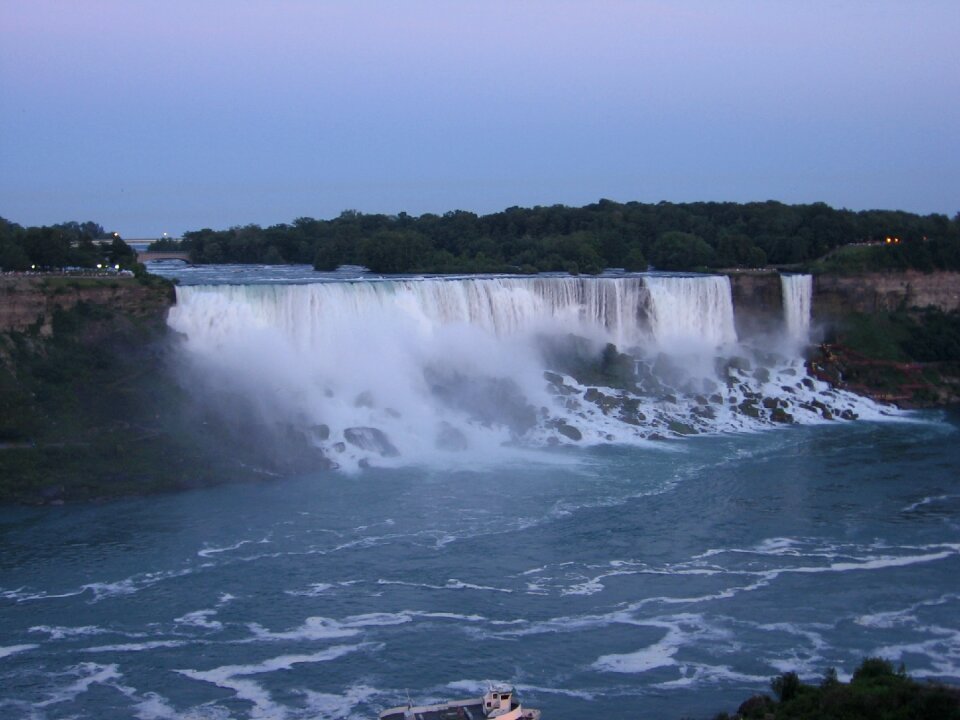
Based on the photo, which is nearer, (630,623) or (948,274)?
(630,623)

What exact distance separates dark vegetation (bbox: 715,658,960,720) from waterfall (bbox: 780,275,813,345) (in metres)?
27.5

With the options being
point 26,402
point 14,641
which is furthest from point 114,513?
point 14,641

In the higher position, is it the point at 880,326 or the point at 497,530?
the point at 880,326

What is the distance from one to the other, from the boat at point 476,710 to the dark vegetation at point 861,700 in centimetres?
212

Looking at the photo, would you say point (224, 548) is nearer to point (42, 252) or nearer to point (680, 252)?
point (42, 252)

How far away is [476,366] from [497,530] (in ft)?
39.7

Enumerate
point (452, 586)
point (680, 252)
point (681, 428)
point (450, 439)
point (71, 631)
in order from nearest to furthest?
point (71, 631) → point (452, 586) → point (450, 439) → point (681, 428) → point (680, 252)

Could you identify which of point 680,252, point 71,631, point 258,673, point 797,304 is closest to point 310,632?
point 258,673

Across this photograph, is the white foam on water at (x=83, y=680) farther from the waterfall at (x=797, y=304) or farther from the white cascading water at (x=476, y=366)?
the waterfall at (x=797, y=304)

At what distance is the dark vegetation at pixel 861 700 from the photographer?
1149cm

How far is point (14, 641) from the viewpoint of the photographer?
54.2ft

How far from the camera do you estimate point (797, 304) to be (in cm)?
4053

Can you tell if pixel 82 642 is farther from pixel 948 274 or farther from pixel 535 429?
pixel 948 274

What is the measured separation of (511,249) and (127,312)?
2559 centimetres
